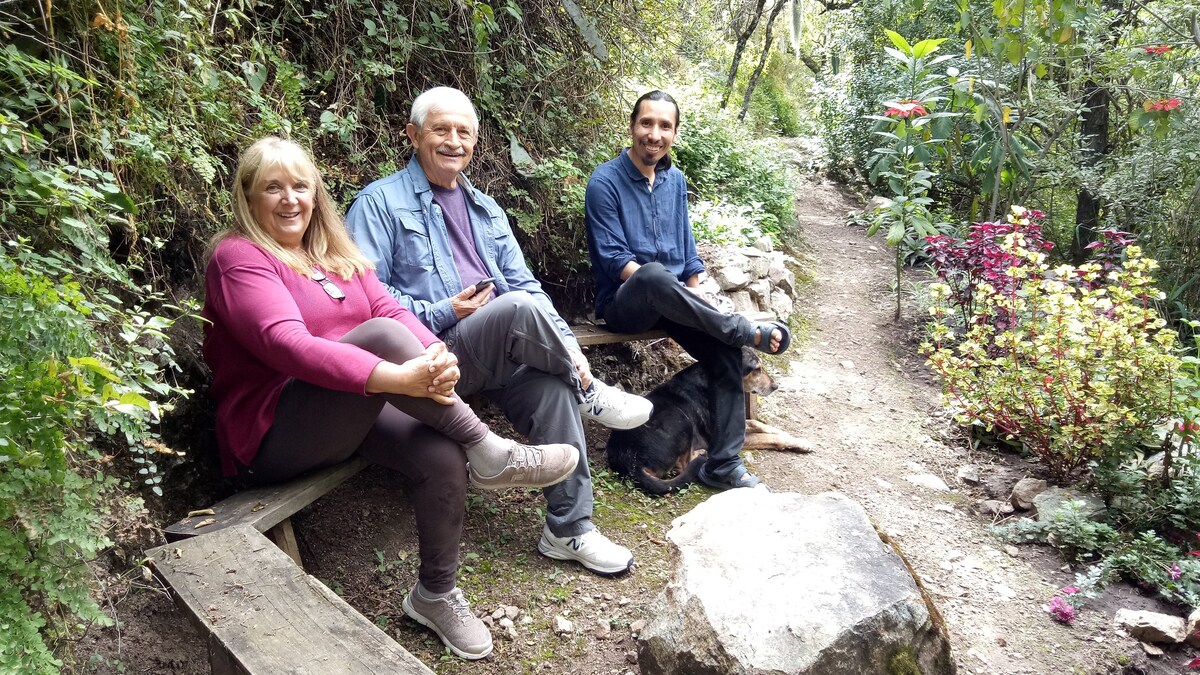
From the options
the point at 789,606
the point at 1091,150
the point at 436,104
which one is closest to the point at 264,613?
the point at 789,606

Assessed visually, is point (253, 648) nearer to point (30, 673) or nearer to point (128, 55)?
point (30, 673)

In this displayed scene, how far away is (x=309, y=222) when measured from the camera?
2.82 m

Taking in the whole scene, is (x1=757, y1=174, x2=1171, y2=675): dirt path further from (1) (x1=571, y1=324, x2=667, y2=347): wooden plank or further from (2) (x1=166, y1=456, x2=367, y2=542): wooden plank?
(2) (x1=166, y1=456, x2=367, y2=542): wooden plank

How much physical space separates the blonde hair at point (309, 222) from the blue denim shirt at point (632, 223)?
4.96ft

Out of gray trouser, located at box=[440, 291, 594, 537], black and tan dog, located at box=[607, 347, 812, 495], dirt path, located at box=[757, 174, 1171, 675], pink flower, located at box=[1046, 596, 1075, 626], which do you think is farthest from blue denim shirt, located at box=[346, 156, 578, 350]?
pink flower, located at box=[1046, 596, 1075, 626]

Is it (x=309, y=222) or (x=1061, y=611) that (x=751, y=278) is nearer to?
(x=1061, y=611)

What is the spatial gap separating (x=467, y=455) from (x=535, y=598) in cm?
67

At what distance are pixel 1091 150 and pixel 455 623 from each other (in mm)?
8396

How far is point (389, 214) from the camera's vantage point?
3281 millimetres

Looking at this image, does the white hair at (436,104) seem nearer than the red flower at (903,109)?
Yes

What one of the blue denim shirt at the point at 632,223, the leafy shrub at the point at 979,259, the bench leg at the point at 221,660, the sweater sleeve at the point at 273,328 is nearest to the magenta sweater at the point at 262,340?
the sweater sleeve at the point at 273,328

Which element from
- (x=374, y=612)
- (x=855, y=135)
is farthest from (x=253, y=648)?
(x=855, y=135)

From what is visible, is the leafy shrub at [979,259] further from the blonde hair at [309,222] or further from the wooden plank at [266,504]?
the wooden plank at [266,504]

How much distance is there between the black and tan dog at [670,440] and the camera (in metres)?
3.90
